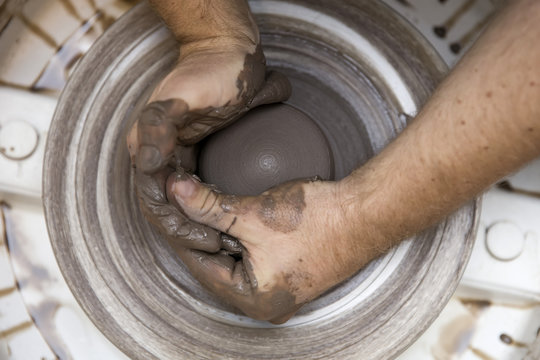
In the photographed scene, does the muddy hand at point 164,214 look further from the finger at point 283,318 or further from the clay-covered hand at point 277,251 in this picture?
the finger at point 283,318

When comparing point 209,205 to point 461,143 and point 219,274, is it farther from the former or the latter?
point 461,143

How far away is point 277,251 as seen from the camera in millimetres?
1407

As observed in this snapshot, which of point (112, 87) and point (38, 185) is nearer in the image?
point (112, 87)

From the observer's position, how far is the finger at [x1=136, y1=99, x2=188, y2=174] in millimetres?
1111

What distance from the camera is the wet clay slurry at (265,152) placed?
57.1 inches

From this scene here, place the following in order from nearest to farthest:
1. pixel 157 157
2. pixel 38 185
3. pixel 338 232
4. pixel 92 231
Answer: pixel 157 157
pixel 338 232
pixel 92 231
pixel 38 185

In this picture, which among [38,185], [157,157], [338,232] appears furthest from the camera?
[38,185]

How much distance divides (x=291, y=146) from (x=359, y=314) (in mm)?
542

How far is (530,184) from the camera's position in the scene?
175 centimetres

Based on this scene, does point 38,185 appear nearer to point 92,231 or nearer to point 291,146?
point 92,231

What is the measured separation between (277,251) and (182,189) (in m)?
0.32

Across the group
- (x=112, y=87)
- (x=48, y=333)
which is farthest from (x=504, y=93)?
(x=48, y=333)

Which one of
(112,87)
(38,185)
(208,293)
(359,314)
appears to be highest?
(112,87)

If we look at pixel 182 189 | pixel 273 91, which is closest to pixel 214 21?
pixel 273 91
